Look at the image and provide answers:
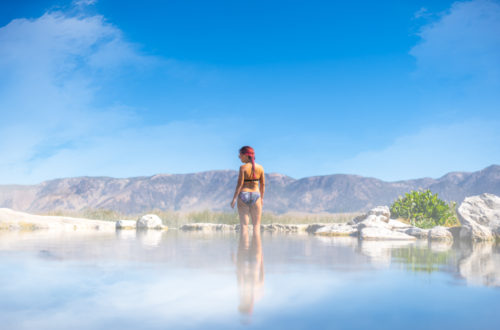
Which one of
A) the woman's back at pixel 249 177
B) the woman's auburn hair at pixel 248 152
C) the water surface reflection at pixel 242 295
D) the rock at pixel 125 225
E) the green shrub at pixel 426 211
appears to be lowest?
the rock at pixel 125 225

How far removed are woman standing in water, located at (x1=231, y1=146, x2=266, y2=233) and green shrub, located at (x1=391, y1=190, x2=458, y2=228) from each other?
789cm

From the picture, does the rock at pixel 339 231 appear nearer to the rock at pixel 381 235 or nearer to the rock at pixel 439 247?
the rock at pixel 381 235

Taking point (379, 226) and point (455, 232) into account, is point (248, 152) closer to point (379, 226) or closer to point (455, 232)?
point (379, 226)

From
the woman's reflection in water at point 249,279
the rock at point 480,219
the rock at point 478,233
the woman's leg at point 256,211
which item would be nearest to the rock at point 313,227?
the rock at point 480,219

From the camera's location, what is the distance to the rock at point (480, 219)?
29.6 feet

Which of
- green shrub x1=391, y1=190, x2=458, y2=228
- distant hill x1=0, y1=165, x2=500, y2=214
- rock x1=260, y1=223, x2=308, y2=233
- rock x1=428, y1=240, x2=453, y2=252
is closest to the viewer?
rock x1=428, y1=240, x2=453, y2=252

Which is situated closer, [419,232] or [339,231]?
[419,232]

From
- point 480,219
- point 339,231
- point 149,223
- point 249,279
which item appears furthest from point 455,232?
point 149,223

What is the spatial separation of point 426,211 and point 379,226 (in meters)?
4.50

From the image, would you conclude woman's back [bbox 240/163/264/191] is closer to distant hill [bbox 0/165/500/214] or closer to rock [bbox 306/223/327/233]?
rock [bbox 306/223/327/233]

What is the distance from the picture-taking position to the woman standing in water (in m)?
7.20

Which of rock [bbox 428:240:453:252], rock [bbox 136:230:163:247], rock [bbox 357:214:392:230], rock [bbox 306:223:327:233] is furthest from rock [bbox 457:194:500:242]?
rock [bbox 136:230:163:247]

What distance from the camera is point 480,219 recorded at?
933cm

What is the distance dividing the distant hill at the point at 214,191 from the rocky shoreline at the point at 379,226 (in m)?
100
